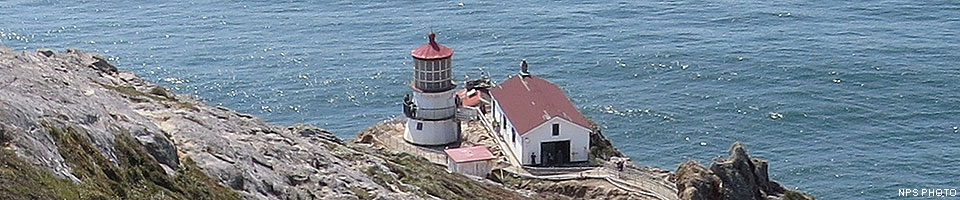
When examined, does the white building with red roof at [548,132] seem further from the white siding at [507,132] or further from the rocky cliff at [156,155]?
the rocky cliff at [156,155]

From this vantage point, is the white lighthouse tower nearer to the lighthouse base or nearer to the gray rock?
the lighthouse base

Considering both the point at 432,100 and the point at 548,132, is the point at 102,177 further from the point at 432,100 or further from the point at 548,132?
the point at 432,100

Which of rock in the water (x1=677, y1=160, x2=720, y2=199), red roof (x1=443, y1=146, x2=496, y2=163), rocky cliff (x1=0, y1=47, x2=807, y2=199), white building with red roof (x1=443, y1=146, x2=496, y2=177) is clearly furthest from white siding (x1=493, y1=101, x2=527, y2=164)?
rocky cliff (x1=0, y1=47, x2=807, y2=199)

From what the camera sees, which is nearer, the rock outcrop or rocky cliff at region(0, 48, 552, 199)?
rocky cliff at region(0, 48, 552, 199)

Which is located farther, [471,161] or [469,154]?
[469,154]

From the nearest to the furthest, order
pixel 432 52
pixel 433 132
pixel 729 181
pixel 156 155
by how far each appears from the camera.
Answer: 1. pixel 156 155
2. pixel 729 181
3. pixel 432 52
4. pixel 433 132

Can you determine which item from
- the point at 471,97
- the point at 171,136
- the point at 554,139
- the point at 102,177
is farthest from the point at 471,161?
the point at 102,177

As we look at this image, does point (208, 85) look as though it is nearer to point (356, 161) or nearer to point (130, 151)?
point (356, 161)

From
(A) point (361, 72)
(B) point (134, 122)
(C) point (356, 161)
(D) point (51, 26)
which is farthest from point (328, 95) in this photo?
(B) point (134, 122)
